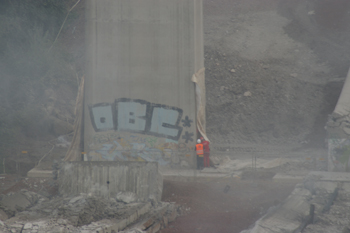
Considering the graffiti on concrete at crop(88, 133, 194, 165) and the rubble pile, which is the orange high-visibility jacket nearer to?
the graffiti on concrete at crop(88, 133, 194, 165)

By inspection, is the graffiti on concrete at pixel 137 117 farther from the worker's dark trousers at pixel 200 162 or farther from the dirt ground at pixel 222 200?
the dirt ground at pixel 222 200

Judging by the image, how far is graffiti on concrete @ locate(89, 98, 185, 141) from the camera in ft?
53.8

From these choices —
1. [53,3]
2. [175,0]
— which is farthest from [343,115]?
[53,3]

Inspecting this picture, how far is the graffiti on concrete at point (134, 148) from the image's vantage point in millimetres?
16219

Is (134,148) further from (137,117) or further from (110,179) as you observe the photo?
(110,179)

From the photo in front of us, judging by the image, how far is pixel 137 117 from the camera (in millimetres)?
16516

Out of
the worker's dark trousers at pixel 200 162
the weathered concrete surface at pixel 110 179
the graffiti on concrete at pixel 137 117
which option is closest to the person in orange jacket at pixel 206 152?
the worker's dark trousers at pixel 200 162

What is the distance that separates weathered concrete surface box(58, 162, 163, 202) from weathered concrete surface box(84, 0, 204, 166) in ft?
14.1

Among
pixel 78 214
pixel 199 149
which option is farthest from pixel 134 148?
pixel 78 214

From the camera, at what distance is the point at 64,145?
22.6 metres

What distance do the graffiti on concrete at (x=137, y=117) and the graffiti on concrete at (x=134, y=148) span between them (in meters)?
0.32

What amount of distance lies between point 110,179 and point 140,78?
6087 mm

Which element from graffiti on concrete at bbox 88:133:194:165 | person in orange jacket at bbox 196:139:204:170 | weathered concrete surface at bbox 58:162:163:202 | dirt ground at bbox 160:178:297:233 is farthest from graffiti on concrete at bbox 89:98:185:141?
weathered concrete surface at bbox 58:162:163:202

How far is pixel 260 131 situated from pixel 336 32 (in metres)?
15.4
